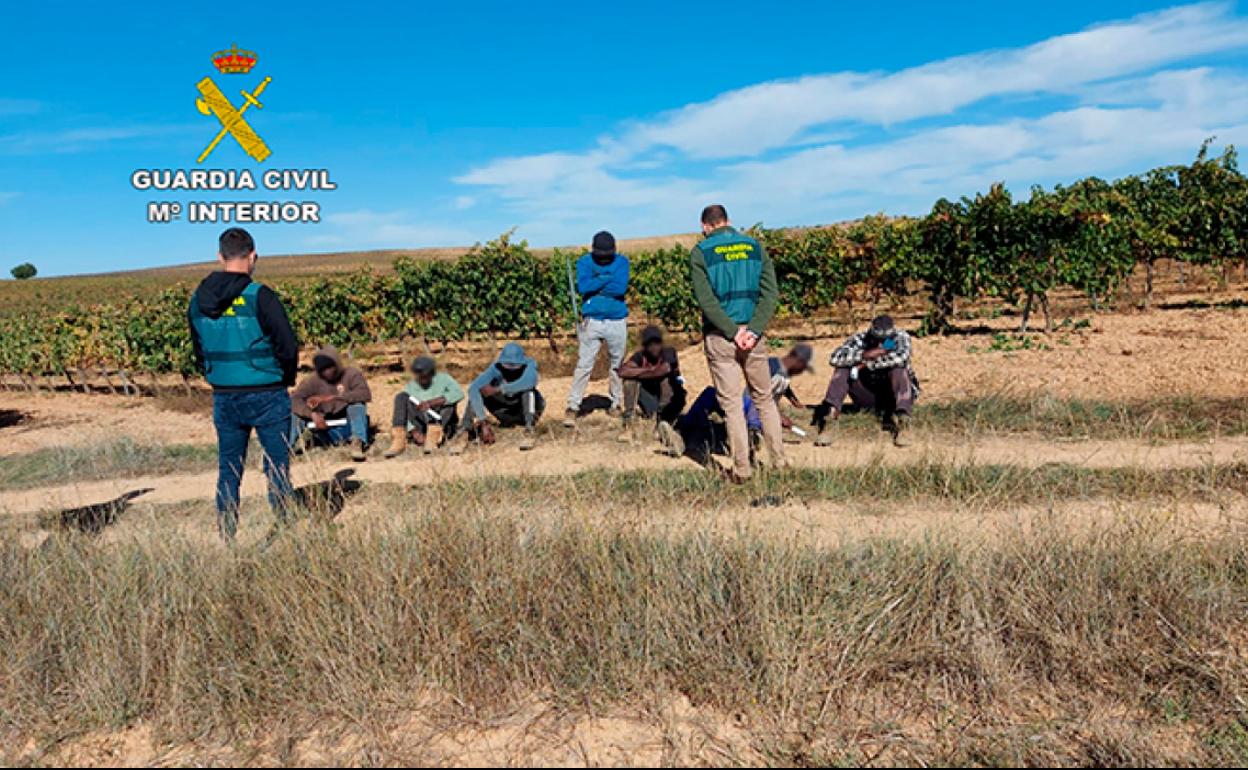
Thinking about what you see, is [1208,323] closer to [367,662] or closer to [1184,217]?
[1184,217]

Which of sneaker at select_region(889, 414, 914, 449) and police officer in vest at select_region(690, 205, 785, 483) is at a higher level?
police officer in vest at select_region(690, 205, 785, 483)

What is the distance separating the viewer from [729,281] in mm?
5180

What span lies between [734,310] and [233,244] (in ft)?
9.78

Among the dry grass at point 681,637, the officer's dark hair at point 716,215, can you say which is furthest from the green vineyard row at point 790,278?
the dry grass at point 681,637

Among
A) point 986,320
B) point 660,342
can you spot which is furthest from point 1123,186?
point 660,342

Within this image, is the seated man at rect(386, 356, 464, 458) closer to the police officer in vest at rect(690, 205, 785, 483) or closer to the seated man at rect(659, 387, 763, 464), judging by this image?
→ the seated man at rect(659, 387, 763, 464)

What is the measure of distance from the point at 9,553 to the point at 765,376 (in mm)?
4403

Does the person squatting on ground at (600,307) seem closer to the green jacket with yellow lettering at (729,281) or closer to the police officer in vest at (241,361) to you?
the green jacket with yellow lettering at (729,281)

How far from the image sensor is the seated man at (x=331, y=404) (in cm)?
726

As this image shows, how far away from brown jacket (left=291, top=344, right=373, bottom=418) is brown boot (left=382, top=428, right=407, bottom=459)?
0.54 meters

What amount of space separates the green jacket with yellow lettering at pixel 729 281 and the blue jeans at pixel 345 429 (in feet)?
11.9

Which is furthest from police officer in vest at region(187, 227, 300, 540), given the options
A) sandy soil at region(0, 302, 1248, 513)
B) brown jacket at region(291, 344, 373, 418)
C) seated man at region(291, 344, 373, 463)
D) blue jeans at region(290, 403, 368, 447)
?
brown jacket at region(291, 344, 373, 418)

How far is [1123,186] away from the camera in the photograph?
18953 mm

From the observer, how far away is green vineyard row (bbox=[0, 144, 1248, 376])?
12336 millimetres
